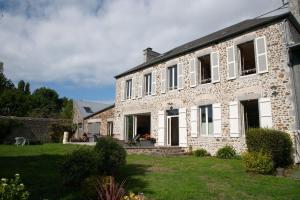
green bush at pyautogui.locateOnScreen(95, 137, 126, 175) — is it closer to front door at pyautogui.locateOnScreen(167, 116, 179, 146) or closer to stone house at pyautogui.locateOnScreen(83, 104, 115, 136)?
front door at pyautogui.locateOnScreen(167, 116, 179, 146)

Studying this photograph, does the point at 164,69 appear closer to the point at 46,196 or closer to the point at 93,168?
the point at 93,168

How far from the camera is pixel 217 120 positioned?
1102 cm

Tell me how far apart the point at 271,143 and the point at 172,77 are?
7.42 meters

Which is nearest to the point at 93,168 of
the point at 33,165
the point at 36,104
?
the point at 33,165

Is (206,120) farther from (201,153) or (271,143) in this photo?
(271,143)

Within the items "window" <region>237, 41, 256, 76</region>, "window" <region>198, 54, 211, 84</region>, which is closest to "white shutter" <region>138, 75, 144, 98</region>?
"window" <region>198, 54, 211, 84</region>

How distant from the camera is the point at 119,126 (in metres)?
17.3

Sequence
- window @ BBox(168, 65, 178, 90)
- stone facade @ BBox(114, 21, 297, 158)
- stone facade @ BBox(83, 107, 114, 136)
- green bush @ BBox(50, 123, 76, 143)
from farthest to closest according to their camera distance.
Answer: green bush @ BBox(50, 123, 76, 143) → stone facade @ BBox(83, 107, 114, 136) → window @ BBox(168, 65, 178, 90) → stone facade @ BBox(114, 21, 297, 158)

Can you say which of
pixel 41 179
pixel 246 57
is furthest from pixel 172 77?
pixel 41 179

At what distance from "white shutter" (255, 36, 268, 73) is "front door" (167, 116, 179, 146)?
5451 millimetres

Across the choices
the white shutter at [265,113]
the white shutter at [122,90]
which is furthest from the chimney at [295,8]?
the white shutter at [122,90]

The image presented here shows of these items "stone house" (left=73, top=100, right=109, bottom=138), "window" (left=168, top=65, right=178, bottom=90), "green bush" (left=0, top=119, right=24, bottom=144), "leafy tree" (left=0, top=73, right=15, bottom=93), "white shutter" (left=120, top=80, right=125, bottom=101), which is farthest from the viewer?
"leafy tree" (left=0, top=73, right=15, bottom=93)

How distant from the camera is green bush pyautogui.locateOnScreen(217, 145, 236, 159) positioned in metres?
10.1

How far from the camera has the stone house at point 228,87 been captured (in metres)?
9.24
